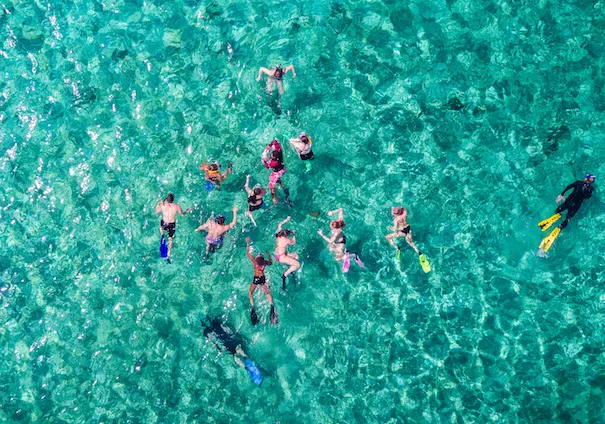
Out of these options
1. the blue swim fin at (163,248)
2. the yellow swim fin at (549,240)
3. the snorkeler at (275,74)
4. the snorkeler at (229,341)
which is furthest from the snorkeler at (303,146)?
the yellow swim fin at (549,240)

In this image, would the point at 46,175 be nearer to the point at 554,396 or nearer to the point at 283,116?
the point at 283,116

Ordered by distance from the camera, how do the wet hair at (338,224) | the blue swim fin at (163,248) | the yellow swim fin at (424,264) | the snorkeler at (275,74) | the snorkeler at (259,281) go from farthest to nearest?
the snorkeler at (275,74) < the blue swim fin at (163,248) < the yellow swim fin at (424,264) < the wet hair at (338,224) < the snorkeler at (259,281)

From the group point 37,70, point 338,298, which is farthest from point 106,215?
point 338,298

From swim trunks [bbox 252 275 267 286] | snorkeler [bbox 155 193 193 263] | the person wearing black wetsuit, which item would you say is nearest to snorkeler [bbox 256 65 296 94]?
snorkeler [bbox 155 193 193 263]

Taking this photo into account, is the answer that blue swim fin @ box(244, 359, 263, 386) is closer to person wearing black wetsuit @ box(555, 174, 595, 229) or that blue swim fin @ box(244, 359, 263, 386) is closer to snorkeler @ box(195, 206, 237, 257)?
snorkeler @ box(195, 206, 237, 257)

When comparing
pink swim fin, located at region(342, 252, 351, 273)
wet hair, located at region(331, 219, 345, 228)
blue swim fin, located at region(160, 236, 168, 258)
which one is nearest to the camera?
wet hair, located at region(331, 219, 345, 228)

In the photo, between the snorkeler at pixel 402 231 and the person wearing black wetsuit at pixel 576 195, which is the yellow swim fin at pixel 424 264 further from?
the person wearing black wetsuit at pixel 576 195

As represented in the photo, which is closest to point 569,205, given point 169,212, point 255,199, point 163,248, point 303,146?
point 303,146
